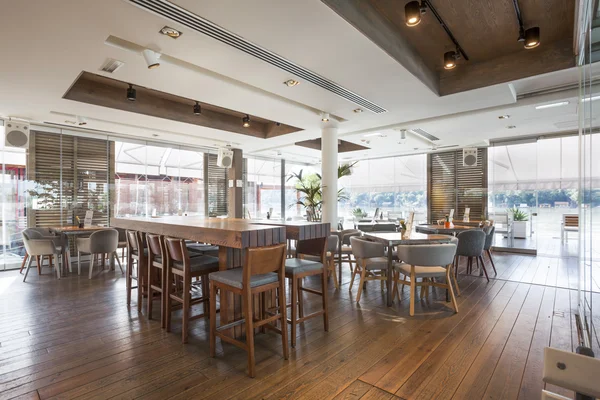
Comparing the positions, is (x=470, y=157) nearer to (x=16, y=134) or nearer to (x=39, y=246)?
(x=39, y=246)

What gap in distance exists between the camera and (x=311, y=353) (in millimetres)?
2738

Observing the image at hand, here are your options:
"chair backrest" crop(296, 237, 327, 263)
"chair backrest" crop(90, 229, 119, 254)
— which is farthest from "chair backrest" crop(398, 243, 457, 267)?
"chair backrest" crop(90, 229, 119, 254)

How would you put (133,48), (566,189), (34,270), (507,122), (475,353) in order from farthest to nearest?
(566,189) < (507,122) < (34,270) < (133,48) < (475,353)

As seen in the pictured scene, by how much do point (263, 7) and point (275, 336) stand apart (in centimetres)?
301

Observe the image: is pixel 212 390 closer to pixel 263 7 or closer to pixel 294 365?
pixel 294 365

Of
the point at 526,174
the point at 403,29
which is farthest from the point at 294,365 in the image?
the point at 526,174

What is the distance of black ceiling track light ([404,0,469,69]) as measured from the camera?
9.58 ft

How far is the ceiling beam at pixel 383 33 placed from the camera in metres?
2.88

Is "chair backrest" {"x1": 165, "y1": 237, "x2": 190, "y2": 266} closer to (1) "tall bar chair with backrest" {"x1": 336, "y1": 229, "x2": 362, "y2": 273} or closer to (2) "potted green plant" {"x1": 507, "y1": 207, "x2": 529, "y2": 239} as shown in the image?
(1) "tall bar chair with backrest" {"x1": 336, "y1": 229, "x2": 362, "y2": 273}

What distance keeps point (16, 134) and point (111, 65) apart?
12.4 ft

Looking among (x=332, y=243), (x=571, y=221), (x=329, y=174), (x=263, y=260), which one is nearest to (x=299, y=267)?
(x=263, y=260)

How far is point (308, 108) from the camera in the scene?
5.65 metres

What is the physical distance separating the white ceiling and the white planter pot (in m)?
2.73

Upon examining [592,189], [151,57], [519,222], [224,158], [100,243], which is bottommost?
[100,243]
